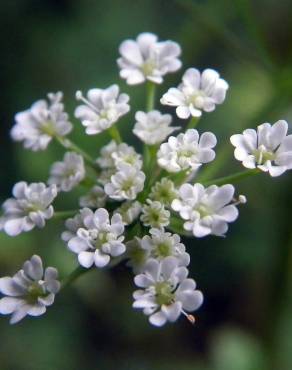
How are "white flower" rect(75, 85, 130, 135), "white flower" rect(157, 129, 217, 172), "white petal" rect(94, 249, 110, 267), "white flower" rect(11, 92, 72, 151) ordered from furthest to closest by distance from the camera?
1. "white flower" rect(11, 92, 72, 151)
2. "white flower" rect(75, 85, 130, 135)
3. "white flower" rect(157, 129, 217, 172)
4. "white petal" rect(94, 249, 110, 267)

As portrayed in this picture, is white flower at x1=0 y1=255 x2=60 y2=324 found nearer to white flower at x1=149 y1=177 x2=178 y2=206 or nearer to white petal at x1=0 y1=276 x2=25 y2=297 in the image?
white petal at x1=0 y1=276 x2=25 y2=297

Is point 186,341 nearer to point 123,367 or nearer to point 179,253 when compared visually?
point 123,367

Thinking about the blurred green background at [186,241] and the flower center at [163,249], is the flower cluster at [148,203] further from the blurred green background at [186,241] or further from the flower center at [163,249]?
the blurred green background at [186,241]

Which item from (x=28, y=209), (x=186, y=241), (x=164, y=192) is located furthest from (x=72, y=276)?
(x=186, y=241)

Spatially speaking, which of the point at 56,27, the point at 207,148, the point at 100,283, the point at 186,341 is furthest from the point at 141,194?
the point at 56,27

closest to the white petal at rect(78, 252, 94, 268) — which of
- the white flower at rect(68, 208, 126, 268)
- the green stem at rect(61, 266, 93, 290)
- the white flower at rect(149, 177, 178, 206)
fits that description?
the white flower at rect(68, 208, 126, 268)

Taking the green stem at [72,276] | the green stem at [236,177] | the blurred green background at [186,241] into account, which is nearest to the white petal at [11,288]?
the green stem at [72,276]

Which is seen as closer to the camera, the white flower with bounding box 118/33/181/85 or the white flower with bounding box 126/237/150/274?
the white flower with bounding box 126/237/150/274
